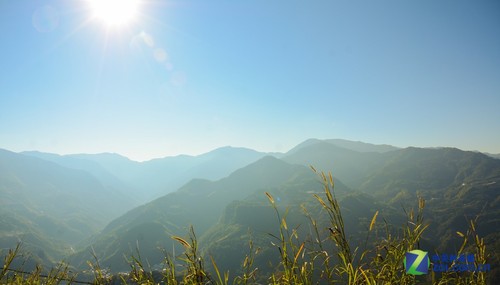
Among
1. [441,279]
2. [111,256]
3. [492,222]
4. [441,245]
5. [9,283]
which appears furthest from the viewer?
[111,256]

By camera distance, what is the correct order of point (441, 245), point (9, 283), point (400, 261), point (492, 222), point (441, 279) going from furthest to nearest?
point (492, 222)
point (441, 245)
point (9, 283)
point (441, 279)
point (400, 261)

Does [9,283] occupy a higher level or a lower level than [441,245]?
higher

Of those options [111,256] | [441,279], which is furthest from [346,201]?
[441,279]

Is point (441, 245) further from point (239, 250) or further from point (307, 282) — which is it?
point (307, 282)

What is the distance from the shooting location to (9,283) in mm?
3840

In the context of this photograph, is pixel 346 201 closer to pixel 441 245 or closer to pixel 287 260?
pixel 441 245

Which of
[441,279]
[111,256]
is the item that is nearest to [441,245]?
[441,279]

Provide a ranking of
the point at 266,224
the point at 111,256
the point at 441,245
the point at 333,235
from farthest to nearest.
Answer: the point at 111,256, the point at 266,224, the point at 441,245, the point at 333,235

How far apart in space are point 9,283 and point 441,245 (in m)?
178

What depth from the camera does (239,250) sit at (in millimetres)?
149500

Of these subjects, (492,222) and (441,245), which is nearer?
(441,245)

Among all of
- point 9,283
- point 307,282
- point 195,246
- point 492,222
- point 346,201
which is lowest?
point 492,222

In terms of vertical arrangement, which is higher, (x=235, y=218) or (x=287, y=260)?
(x=287, y=260)

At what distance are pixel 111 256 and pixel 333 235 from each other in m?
231
